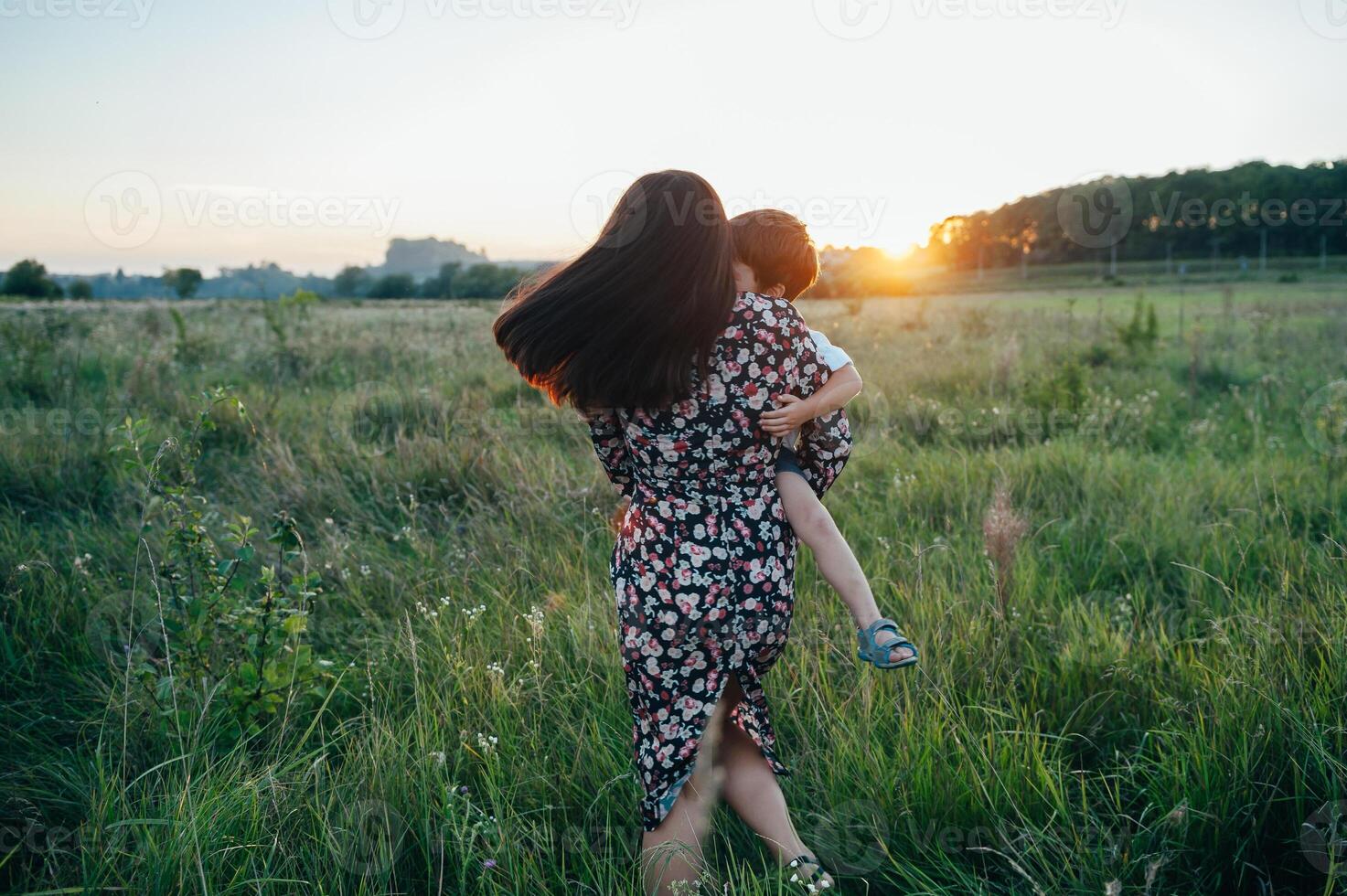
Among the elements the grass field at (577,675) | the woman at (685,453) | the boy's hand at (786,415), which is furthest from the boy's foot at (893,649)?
the boy's hand at (786,415)

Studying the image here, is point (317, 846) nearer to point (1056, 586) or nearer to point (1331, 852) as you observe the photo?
point (1331, 852)

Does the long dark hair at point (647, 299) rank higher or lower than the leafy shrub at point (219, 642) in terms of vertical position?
higher

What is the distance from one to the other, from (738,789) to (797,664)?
72 centimetres

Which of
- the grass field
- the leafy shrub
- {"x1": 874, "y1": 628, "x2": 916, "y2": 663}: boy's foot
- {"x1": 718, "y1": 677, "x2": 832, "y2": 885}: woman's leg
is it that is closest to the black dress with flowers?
{"x1": 718, "y1": 677, "x2": 832, "y2": 885}: woman's leg

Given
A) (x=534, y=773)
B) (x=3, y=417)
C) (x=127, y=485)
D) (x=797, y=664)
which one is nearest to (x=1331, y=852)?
(x=797, y=664)

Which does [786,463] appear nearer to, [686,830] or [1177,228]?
[686,830]

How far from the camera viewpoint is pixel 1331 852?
5.01 feet

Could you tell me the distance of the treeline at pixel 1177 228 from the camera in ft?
154

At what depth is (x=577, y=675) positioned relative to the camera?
2.71 metres

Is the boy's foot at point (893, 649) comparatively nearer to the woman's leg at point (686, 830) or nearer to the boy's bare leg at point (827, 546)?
the boy's bare leg at point (827, 546)

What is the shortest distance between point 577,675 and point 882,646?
1.26m

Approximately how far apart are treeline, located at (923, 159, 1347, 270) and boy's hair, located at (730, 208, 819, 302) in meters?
45.9

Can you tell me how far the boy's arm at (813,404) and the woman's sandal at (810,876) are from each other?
1.04m

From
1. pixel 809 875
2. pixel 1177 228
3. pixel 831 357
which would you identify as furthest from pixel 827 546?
pixel 1177 228
